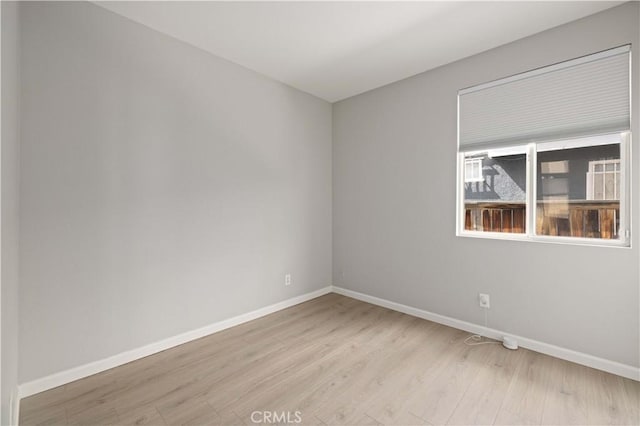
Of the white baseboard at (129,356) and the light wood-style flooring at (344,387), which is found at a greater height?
the white baseboard at (129,356)

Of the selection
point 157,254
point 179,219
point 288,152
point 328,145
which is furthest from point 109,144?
point 328,145

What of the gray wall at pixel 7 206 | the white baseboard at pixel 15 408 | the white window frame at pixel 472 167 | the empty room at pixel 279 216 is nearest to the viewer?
the gray wall at pixel 7 206

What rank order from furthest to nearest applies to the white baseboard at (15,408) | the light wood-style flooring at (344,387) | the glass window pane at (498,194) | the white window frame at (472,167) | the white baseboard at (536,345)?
the white window frame at (472,167) → the glass window pane at (498,194) → the white baseboard at (536,345) → the light wood-style flooring at (344,387) → the white baseboard at (15,408)

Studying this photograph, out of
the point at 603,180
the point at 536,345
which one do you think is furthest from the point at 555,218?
the point at 536,345

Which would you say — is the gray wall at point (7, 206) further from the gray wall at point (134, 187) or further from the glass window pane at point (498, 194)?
the glass window pane at point (498, 194)

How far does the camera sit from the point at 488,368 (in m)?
2.18

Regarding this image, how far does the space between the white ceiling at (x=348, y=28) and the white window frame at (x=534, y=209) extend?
0.99m

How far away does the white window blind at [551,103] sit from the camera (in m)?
2.11

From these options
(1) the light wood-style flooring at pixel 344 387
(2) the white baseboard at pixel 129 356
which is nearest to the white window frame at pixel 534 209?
(1) the light wood-style flooring at pixel 344 387

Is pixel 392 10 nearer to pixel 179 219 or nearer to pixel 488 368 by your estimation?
pixel 179 219

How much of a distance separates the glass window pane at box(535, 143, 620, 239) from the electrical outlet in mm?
738

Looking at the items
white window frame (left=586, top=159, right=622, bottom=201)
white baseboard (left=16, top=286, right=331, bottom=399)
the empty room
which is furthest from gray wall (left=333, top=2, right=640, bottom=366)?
white baseboard (left=16, top=286, right=331, bottom=399)

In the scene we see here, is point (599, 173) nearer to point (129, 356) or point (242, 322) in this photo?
point (242, 322)

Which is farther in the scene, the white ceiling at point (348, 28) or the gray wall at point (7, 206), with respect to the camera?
the white ceiling at point (348, 28)
